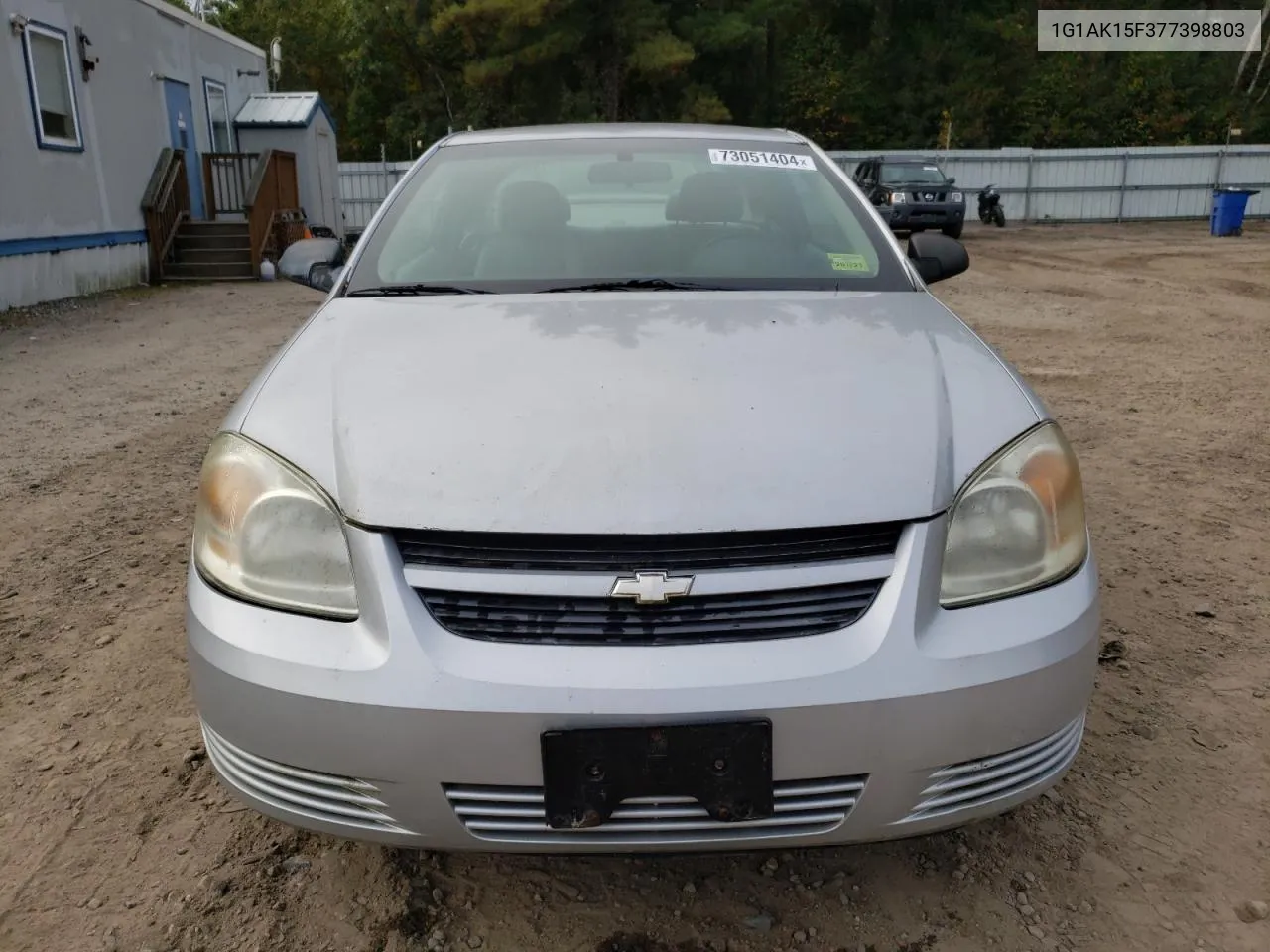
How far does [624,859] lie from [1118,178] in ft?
92.6

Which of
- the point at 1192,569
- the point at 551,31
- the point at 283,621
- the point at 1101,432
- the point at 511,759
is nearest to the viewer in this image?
the point at 511,759

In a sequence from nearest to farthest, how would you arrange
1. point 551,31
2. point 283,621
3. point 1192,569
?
point 283,621 < point 1192,569 < point 551,31

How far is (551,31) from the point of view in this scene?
30500mm

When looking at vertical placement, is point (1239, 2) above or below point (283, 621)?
above

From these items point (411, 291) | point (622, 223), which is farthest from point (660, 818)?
point (622, 223)

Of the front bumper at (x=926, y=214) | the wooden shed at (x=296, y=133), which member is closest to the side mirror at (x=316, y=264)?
the wooden shed at (x=296, y=133)

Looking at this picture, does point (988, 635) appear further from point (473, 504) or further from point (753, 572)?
point (473, 504)

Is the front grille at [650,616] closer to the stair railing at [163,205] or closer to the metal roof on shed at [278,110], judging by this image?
the stair railing at [163,205]

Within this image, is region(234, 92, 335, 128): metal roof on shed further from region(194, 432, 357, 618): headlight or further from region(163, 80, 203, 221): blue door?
region(194, 432, 357, 618): headlight

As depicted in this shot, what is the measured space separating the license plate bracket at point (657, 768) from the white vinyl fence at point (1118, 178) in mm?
26230

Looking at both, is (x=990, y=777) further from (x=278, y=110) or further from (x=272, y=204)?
(x=278, y=110)

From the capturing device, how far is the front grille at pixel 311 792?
1.62m

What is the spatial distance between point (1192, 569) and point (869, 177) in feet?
63.1

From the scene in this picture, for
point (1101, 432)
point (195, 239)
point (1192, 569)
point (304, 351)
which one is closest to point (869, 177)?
point (195, 239)
